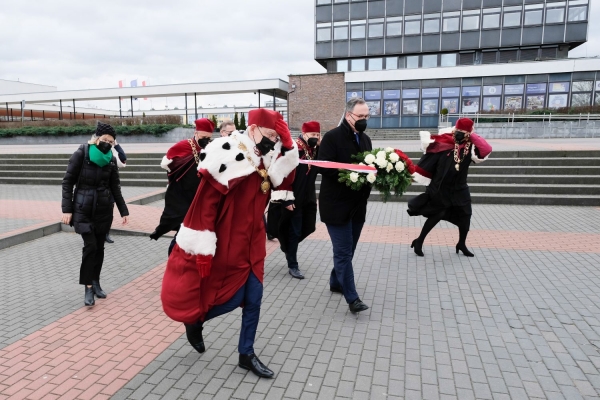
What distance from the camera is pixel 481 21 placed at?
3269 centimetres

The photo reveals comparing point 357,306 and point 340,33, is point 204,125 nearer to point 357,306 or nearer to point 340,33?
point 357,306

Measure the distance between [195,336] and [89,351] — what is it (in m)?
1.00

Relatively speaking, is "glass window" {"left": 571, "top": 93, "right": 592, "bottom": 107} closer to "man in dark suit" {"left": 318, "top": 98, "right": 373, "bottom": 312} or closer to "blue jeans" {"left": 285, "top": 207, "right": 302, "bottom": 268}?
"blue jeans" {"left": 285, "top": 207, "right": 302, "bottom": 268}

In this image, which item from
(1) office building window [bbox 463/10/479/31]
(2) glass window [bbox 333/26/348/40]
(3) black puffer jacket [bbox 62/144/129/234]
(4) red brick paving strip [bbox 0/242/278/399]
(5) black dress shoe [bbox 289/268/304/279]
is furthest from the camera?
(2) glass window [bbox 333/26/348/40]

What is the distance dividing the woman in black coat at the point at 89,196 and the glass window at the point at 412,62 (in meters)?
33.8

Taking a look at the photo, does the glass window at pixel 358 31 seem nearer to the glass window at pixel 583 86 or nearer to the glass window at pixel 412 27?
the glass window at pixel 412 27

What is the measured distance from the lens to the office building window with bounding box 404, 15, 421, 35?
111 ft

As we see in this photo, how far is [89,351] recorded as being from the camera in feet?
12.3

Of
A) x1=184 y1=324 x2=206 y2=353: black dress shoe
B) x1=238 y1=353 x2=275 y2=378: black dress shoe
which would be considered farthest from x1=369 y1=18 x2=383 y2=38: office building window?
x1=238 y1=353 x2=275 y2=378: black dress shoe

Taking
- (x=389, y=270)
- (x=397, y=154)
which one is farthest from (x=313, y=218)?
(x=397, y=154)

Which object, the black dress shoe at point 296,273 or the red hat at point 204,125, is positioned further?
the black dress shoe at point 296,273

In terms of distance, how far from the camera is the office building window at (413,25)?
1338 inches

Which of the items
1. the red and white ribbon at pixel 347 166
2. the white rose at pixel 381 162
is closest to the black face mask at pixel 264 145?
the red and white ribbon at pixel 347 166

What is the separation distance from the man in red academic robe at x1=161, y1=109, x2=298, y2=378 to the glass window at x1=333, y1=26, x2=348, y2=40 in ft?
116
